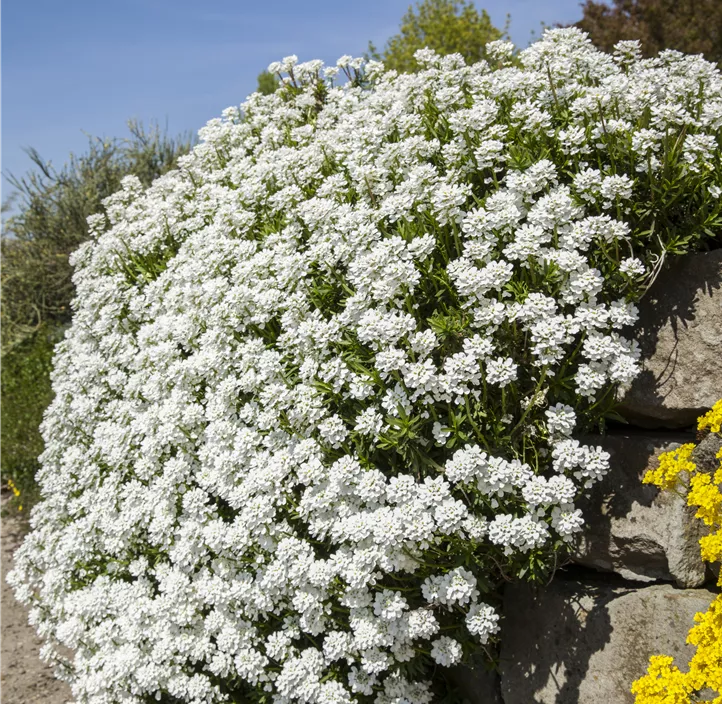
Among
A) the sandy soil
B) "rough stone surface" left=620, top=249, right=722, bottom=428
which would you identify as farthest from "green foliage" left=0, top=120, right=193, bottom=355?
"rough stone surface" left=620, top=249, right=722, bottom=428

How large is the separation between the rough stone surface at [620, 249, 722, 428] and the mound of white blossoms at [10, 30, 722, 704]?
24cm

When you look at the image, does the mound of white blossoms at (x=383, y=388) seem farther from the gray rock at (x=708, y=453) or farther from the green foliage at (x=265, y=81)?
the green foliage at (x=265, y=81)

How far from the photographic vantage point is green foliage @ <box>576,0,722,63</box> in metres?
19.4

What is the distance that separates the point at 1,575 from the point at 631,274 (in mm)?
8486

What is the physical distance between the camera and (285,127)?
670cm

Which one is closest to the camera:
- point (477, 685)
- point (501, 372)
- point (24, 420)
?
point (501, 372)

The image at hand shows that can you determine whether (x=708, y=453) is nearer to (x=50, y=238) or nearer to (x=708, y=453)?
(x=708, y=453)

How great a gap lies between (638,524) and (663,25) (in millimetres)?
20262

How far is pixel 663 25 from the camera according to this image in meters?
20.5

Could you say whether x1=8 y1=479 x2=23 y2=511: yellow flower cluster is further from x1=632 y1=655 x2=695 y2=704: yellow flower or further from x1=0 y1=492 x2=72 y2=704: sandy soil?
x1=632 y1=655 x2=695 y2=704: yellow flower

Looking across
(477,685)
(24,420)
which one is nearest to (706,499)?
(477,685)

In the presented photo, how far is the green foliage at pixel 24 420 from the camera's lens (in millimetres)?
10477

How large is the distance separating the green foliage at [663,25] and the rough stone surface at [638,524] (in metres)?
17.6

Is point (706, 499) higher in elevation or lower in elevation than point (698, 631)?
higher
